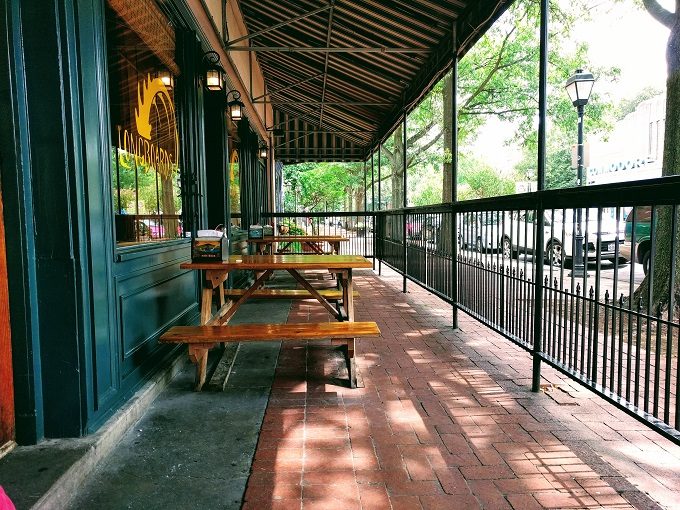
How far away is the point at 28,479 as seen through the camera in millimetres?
1854

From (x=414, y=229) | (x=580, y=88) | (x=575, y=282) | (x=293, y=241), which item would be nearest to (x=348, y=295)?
(x=575, y=282)

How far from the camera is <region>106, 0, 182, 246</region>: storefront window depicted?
2924 millimetres

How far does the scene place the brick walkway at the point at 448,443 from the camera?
1.99 metres

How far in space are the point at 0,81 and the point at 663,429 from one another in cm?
317

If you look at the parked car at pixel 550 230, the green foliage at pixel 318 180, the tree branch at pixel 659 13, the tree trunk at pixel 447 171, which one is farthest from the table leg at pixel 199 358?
the green foliage at pixel 318 180

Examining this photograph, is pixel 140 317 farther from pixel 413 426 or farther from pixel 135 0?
pixel 135 0

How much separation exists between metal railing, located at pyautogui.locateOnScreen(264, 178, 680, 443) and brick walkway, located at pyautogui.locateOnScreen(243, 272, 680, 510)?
26cm

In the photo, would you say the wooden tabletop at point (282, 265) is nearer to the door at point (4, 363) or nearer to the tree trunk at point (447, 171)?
the door at point (4, 363)

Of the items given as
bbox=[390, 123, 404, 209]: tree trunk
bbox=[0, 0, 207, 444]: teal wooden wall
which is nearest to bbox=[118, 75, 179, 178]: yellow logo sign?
bbox=[0, 0, 207, 444]: teal wooden wall

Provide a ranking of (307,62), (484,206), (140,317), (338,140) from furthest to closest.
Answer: (338,140), (307,62), (484,206), (140,317)

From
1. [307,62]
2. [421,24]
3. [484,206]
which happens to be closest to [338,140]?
[307,62]

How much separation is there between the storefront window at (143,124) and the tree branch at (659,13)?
17.4ft

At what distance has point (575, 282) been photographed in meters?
3.05

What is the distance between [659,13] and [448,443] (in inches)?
226
